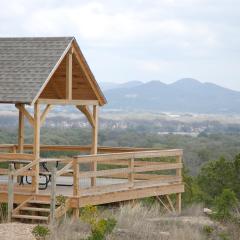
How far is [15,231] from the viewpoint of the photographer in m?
14.8

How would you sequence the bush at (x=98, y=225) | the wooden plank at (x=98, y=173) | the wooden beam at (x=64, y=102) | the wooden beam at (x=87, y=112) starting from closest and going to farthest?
the bush at (x=98, y=225)
the wooden plank at (x=98, y=173)
the wooden beam at (x=64, y=102)
the wooden beam at (x=87, y=112)

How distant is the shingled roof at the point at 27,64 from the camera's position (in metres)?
17.4

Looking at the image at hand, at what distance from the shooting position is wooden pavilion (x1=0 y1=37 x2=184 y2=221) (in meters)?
16.9

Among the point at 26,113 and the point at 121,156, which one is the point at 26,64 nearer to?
the point at 26,113

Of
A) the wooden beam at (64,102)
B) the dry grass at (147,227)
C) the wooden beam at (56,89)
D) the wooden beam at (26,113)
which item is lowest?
the dry grass at (147,227)

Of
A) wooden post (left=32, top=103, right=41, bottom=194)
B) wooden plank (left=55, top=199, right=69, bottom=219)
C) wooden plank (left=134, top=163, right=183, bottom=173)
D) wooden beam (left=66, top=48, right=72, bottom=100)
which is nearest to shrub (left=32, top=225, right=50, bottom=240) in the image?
wooden plank (left=55, top=199, right=69, bottom=219)

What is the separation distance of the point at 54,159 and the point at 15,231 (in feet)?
10.3

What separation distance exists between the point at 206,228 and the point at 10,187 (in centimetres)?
427

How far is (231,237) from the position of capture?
1589 cm

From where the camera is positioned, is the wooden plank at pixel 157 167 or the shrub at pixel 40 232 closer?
the shrub at pixel 40 232

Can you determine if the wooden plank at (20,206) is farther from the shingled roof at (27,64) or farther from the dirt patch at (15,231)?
the shingled roof at (27,64)

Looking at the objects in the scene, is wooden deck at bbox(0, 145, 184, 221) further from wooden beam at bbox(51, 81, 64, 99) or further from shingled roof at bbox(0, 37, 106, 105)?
wooden beam at bbox(51, 81, 64, 99)

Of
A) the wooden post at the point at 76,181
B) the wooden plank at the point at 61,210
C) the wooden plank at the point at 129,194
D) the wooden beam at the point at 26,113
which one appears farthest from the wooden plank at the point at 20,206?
the wooden beam at the point at 26,113

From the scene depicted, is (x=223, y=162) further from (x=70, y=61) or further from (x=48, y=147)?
(x=70, y=61)
